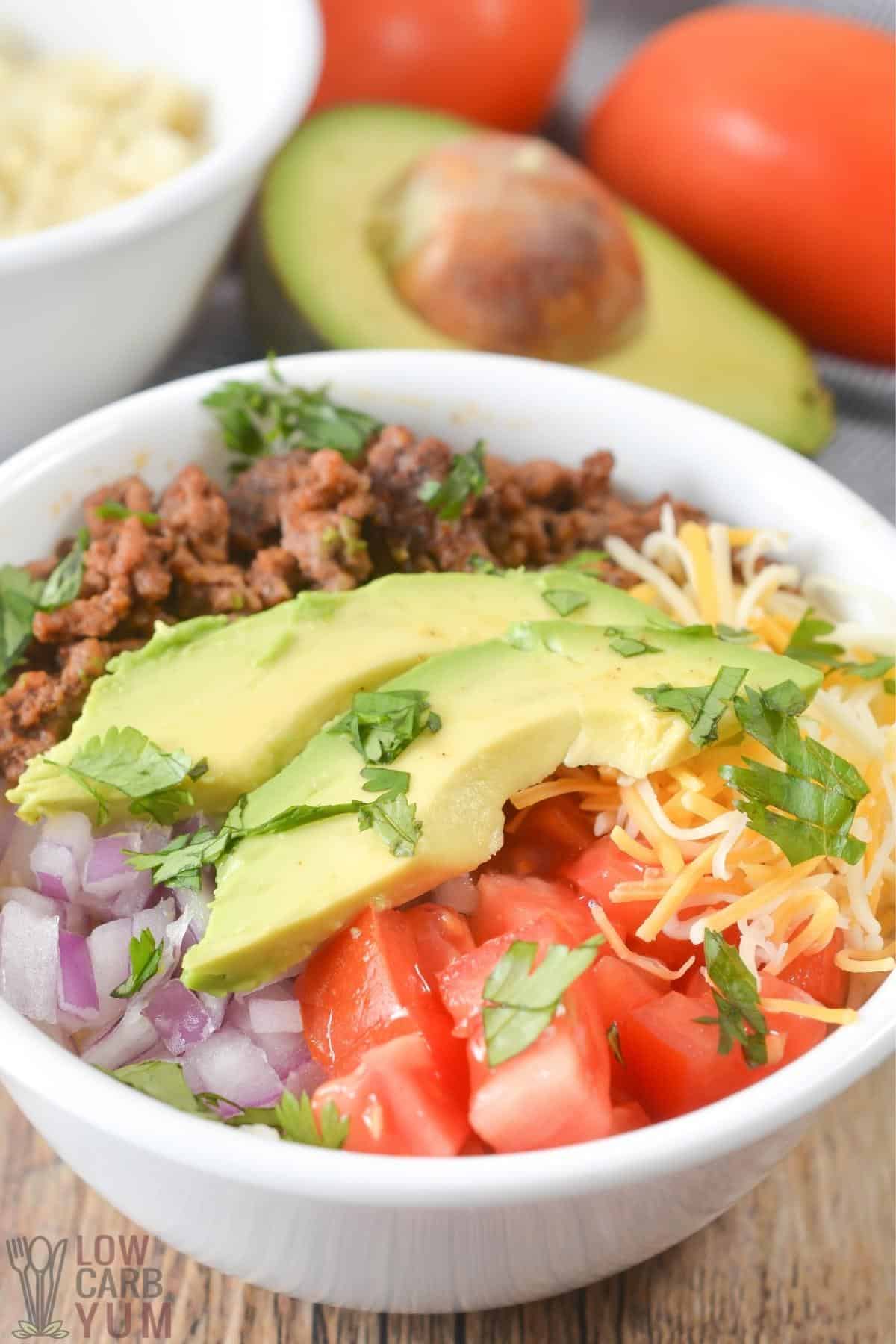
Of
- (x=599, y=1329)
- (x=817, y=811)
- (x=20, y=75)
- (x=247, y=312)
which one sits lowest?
(x=599, y=1329)

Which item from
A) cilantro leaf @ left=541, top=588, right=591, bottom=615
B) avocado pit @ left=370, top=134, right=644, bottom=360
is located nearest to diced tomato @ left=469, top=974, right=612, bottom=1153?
cilantro leaf @ left=541, top=588, right=591, bottom=615

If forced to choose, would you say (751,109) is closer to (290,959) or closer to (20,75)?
(20,75)

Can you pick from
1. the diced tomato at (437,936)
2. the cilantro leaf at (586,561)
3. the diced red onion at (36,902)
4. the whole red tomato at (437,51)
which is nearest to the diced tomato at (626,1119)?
the diced tomato at (437,936)

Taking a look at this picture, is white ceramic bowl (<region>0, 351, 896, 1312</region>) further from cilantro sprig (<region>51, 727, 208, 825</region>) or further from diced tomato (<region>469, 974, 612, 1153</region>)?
cilantro sprig (<region>51, 727, 208, 825</region>)

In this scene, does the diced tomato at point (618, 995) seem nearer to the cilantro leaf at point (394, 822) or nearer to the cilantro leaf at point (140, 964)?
the cilantro leaf at point (394, 822)

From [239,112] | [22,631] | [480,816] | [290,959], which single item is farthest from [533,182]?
[290,959]

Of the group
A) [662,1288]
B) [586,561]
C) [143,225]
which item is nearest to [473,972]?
[662,1288]

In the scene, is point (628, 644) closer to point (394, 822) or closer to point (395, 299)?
point (394, 822)
